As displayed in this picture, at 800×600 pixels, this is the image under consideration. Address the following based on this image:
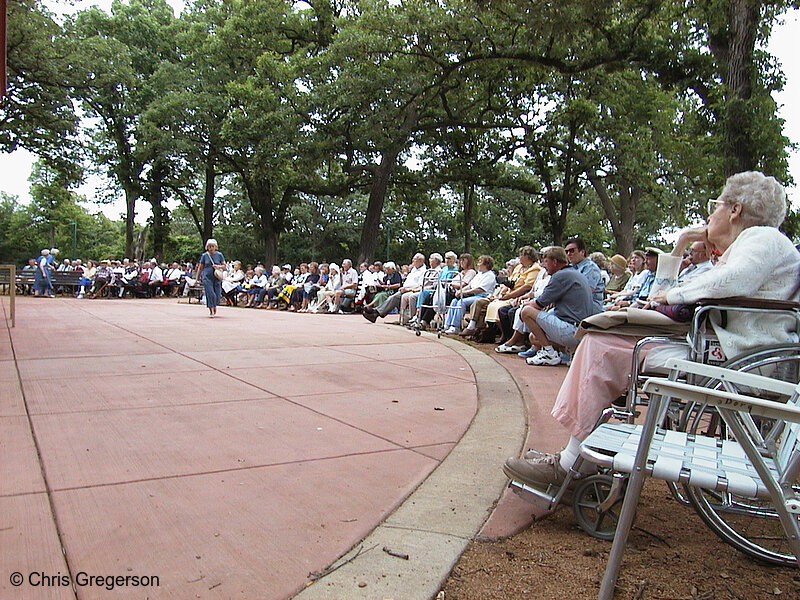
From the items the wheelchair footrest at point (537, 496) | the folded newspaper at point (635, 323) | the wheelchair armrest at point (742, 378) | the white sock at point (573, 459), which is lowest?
the wheelchair footrest at point (537, 496)

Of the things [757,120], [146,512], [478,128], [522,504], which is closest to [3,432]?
[146,512]

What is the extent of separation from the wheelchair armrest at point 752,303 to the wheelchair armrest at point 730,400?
960 millimetres

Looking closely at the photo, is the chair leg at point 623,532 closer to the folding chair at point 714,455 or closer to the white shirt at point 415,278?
the folding chair at point 714,455

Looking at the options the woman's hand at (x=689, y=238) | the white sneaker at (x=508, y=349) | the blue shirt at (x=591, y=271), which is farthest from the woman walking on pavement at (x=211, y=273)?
the woman's hand at (x=689, y=238)

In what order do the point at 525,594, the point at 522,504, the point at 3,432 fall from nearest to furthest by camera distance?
1. the point at 525,594
2. the point at 522,504
3. the point at 3,432

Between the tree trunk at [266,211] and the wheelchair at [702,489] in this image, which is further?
the tree trunk at [266,211]

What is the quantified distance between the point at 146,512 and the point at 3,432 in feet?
5.28

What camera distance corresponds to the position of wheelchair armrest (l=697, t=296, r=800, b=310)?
2566 millimetres

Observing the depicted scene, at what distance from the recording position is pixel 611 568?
1.91m

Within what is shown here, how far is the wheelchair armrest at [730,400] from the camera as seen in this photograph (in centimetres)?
166

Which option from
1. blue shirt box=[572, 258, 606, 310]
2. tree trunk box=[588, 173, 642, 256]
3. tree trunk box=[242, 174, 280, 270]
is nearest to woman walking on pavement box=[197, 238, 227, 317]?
blue shirt box=[572, 258, 606, 310]

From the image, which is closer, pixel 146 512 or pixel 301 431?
pixel 146 512

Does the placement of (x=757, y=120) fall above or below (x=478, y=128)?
below

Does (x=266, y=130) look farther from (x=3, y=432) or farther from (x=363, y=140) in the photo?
(x=3, y=432)
